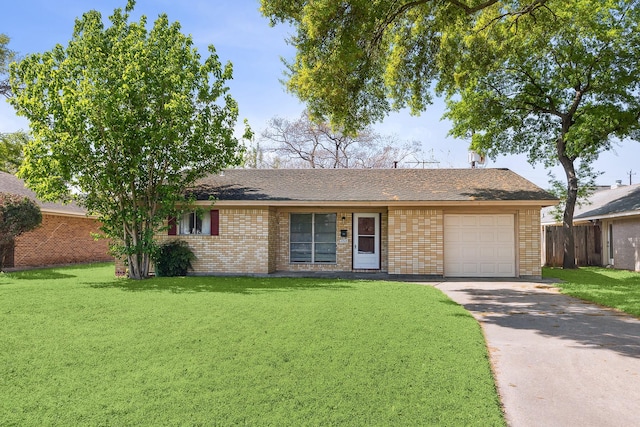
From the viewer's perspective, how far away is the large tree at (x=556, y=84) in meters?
15.8

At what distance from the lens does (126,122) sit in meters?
13.3

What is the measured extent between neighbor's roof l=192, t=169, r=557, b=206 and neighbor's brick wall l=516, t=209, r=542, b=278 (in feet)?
2.31

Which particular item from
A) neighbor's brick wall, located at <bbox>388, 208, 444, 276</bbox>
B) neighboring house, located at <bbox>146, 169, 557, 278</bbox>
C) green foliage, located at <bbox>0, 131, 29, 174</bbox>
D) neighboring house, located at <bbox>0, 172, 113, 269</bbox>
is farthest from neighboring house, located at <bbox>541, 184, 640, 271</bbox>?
green foliage, located at <bbox>0, 131, 29, 174</bbox>

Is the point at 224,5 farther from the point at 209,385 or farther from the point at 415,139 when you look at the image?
the point at 415,139

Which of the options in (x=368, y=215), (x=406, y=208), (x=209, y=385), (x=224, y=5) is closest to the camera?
(x=209, y=385)

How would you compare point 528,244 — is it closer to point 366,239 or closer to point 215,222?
point 366,239

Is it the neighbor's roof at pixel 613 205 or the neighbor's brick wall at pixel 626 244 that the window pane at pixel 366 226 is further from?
the neighbor's brick wall at pixel 626 244

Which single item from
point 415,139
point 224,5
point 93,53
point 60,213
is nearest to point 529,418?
point 224,5

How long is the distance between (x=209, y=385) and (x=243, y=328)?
2.43m

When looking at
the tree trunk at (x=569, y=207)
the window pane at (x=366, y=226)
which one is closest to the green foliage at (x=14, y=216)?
the window pane at (x=366, y=226)

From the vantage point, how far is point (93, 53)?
44.1 feet

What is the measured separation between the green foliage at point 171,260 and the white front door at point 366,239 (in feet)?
19.0

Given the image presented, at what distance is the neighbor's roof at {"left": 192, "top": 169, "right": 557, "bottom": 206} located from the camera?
15312mm

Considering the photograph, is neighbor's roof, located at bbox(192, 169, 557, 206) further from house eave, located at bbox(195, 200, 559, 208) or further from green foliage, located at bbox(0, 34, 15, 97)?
green foliage, located at bbox(0, 34, 15, 97)
